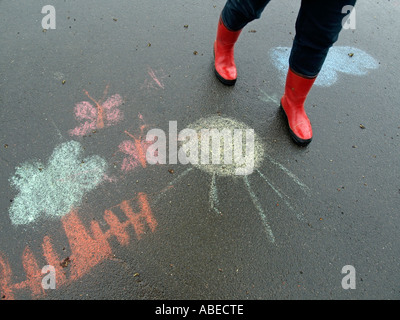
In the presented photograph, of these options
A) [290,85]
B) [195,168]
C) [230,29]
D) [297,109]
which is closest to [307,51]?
→ [290,85]

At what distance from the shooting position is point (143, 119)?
7.45 feet

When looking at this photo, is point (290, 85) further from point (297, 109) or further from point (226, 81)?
point (226, 81)

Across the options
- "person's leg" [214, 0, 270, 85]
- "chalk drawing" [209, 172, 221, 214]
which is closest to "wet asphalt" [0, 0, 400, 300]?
"chalk drawing" [209, 172, 221, 214]

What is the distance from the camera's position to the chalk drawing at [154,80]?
250 cm

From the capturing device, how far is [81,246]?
171cm

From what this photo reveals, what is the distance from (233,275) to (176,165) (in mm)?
795

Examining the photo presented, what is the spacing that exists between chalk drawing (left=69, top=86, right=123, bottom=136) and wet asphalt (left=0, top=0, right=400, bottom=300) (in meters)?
0.04

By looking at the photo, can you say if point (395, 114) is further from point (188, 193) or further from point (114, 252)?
point (114, 252)

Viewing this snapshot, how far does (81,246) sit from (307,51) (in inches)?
71.8

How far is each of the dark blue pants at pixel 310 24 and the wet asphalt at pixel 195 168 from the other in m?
0.50
